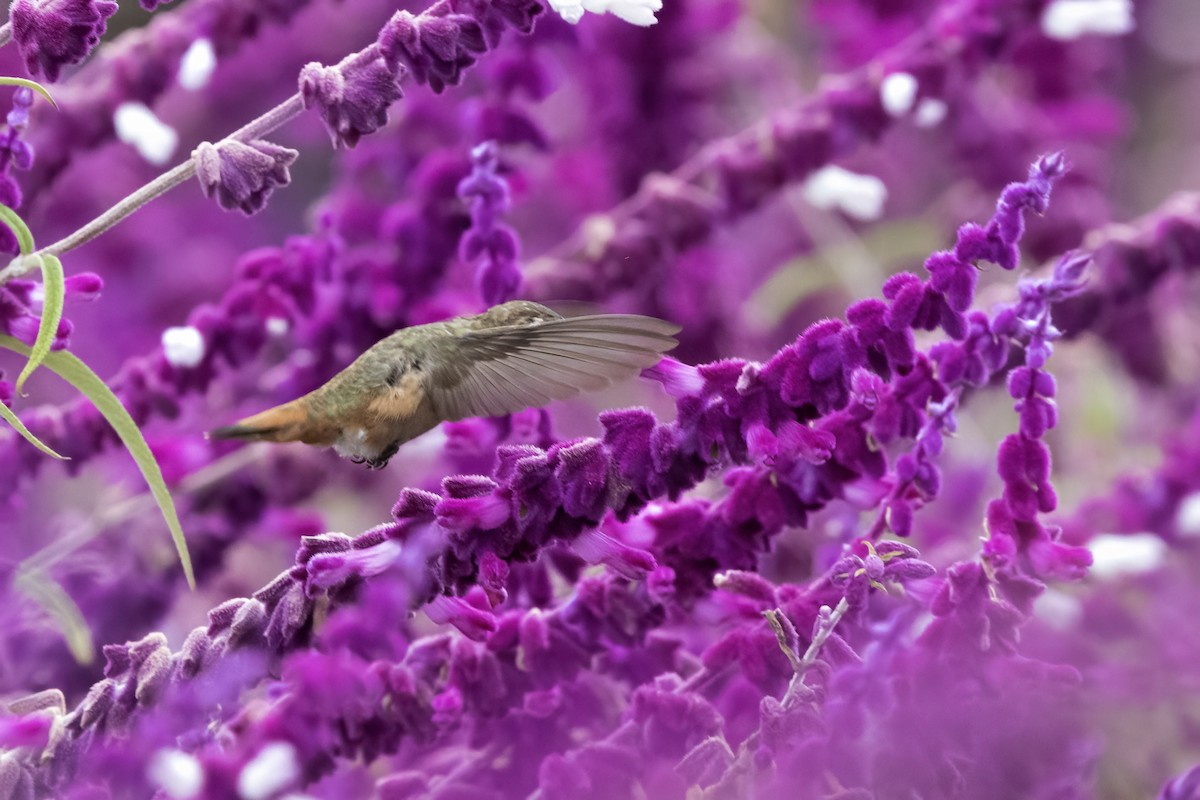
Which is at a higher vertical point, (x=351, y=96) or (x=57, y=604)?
(x=351, y=96)

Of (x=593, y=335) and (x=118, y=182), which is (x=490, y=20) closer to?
(x=593, y=335)

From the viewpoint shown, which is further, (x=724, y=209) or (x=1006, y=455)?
(x=724, y=209)

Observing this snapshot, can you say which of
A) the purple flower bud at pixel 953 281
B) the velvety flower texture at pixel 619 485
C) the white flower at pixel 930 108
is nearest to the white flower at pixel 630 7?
the velvety flower texture at pixel 619 485

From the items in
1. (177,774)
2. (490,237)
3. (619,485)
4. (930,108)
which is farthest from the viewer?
(930,108)

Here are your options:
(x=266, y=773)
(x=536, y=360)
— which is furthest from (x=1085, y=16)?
(x=266, y=773)

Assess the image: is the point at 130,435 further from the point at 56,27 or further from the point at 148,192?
the point at 56,27

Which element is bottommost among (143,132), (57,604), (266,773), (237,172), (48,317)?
(266,773)

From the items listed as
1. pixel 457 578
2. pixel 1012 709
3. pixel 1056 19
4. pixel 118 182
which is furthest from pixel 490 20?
pixel 118 182

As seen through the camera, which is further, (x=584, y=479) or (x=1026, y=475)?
(x=1026, y=475)
